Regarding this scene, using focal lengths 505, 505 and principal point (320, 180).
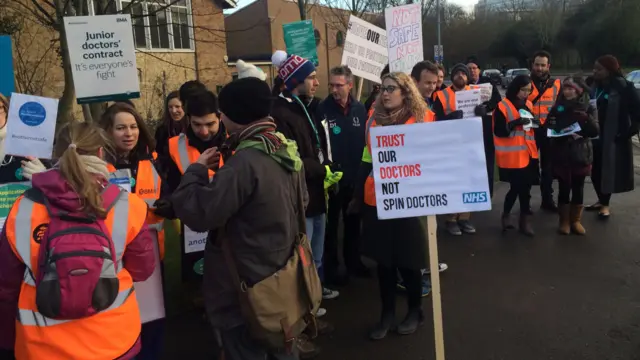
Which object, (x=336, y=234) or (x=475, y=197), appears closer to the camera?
(x=475, y=197)

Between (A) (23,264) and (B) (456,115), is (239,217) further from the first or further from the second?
(B) (456,115)

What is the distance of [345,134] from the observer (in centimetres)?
459

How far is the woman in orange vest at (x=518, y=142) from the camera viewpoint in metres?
5.73

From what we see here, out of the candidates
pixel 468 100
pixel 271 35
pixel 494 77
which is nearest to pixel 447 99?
pixel 468 100

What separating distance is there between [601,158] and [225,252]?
18.4 feet

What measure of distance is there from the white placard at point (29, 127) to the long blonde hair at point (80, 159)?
95cm

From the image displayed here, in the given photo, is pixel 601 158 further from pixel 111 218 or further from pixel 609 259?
pixel 111 218

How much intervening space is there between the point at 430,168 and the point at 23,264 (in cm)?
202

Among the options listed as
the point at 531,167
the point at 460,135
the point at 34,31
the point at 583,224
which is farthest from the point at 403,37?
the point at 34,31

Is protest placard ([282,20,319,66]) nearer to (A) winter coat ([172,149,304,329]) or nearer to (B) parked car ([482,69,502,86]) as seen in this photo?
(B) parked car ([482,69,502,86])

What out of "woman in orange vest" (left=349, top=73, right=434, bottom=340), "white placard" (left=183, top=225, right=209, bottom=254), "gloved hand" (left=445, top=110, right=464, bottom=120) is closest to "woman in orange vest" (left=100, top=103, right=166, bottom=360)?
"white placard" (left=183, top=225, right=209, bottom=254)

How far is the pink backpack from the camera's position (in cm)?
188

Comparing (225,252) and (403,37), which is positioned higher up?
(403,37)

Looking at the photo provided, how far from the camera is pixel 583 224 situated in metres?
6.14
